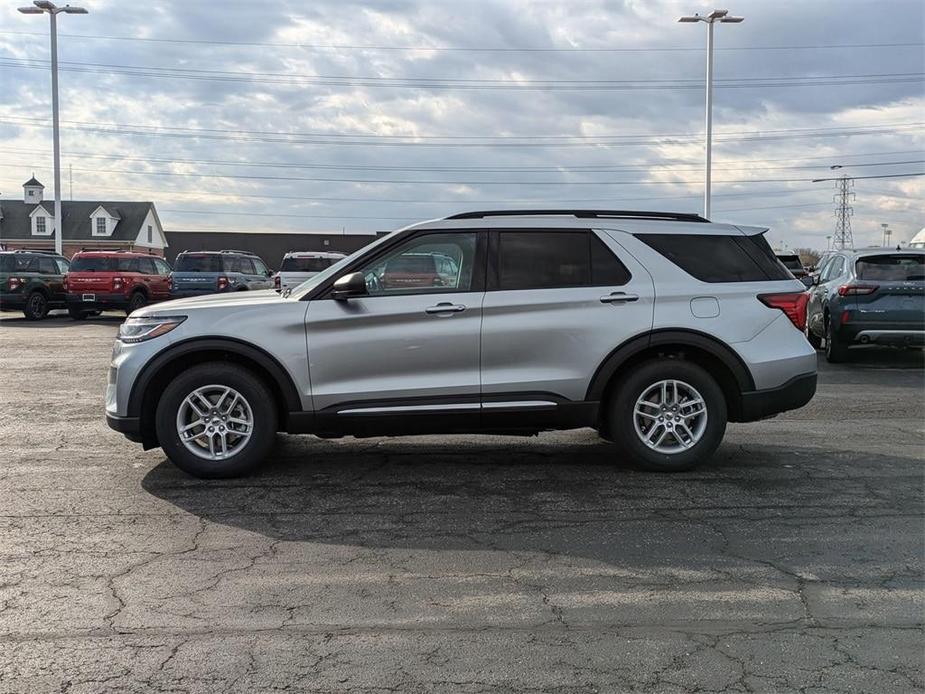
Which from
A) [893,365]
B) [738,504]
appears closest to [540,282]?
[738,504]

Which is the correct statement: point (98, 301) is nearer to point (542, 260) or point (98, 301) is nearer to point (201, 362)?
point (201, 362)

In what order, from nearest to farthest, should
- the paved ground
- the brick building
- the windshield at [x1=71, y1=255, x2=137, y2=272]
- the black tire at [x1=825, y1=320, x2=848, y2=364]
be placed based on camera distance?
the paved ground, the black tire at [x1=825, y1=320, x2=848, y2=364], the windshield at [x1=71, y1=255, x2=137, y2=272], the brick building

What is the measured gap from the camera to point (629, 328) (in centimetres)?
595

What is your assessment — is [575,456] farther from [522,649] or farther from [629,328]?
[522,649]

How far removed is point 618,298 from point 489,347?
1.00 metres

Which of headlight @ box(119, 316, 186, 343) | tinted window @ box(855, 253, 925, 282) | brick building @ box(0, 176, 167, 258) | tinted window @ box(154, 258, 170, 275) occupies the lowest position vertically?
headlight @ box(119, 316, 186, 343)

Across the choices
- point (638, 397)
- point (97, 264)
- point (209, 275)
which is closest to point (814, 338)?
point (638, 397)

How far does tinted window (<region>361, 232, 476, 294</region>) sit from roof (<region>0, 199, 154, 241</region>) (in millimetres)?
64033

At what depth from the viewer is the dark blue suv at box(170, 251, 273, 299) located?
2219 cm

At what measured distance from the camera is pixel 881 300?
12.1 m

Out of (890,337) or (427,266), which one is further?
(890,337)

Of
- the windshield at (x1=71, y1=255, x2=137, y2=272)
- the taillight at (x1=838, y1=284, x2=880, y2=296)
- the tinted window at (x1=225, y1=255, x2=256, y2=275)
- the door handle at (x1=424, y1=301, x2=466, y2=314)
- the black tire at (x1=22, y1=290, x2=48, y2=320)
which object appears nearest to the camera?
the door handle at (x1=424, y1=301, x2=466, y2=314)

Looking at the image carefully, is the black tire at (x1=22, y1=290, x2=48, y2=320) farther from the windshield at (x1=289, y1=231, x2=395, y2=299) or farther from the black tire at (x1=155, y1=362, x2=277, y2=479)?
the windshield at (x1=289, y1=231, x2=395, y2=299)

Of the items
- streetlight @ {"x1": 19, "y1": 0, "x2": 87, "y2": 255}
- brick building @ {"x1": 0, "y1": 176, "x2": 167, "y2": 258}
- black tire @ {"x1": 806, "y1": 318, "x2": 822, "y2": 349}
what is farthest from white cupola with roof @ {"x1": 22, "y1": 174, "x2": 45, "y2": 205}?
black tire @ {"x1": 806, "y1": 318, "x2": 822, "y2": 349}
